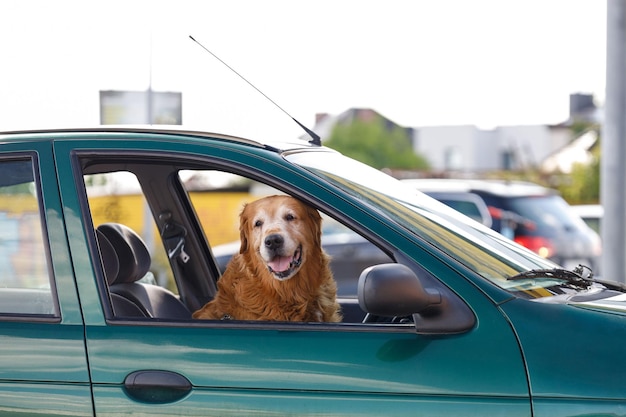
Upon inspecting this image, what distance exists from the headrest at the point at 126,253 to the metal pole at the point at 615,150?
5.45 meters

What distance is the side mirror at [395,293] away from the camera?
292 cm

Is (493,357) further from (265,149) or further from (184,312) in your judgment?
(184,312)

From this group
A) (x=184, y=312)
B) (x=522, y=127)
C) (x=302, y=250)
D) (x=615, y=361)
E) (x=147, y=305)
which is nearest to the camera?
(x=615, y=361)

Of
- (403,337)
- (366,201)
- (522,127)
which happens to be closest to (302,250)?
(366,201)

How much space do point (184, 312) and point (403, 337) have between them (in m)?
2.16

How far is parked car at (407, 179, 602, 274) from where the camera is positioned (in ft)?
42.4

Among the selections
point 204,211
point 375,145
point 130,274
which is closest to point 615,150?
point 130,274

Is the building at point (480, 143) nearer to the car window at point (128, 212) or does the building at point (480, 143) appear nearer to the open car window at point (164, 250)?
the car window at point (128, 212)

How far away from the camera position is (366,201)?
3.22 m

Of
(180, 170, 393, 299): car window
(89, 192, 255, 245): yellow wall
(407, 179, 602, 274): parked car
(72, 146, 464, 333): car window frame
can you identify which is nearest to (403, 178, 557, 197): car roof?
(407, 179, 602, 274): parked car

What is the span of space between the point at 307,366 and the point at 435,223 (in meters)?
0.71

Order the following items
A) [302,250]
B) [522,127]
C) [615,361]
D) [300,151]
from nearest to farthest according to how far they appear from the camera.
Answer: [615,361]
[300,151]
[302,250]
[522,127]

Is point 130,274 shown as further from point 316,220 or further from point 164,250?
point 316,220

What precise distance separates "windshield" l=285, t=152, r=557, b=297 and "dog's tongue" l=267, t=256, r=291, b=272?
50 centimetres
